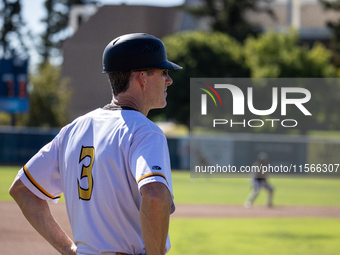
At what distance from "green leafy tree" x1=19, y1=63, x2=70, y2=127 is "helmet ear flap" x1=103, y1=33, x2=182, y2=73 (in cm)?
3779

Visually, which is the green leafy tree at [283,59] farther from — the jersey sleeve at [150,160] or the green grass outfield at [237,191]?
the jersey sleeve at [150,160]

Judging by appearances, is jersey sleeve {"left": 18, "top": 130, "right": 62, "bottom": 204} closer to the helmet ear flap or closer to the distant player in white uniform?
the distant player in white uniform

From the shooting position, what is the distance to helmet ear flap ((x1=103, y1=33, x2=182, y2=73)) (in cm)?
213

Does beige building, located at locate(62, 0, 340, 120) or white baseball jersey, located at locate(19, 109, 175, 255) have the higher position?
white baseball jersey, located at locate(19, 109, 175, 255)

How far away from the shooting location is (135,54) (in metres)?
2.13

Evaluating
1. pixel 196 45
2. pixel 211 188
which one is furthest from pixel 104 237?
pixel 196 45

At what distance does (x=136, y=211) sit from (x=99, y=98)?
39.1 meters

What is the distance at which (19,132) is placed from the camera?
3138 centimetres

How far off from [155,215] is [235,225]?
1197 centimetres

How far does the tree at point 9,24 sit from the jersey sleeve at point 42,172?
143 ft

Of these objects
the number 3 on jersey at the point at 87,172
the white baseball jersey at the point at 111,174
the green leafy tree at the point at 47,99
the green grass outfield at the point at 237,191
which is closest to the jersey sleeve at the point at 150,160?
the white baseball jersey at the point at 111,174

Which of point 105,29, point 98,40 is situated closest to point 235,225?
point 105,29

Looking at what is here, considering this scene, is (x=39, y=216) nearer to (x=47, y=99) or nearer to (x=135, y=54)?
(x=135, y=54)

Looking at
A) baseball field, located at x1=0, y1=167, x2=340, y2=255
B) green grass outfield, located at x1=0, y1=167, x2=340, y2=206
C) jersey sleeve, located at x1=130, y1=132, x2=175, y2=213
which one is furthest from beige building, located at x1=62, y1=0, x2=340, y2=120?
jersey sleeve, located at x1=130, y1=132, x2=175, y2=213
